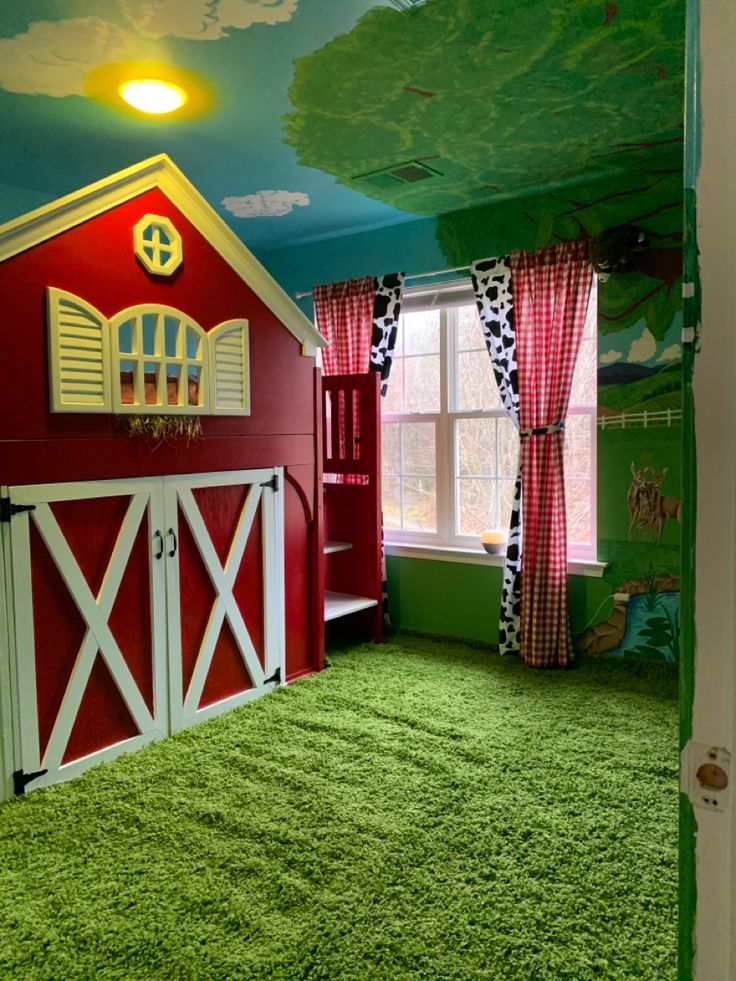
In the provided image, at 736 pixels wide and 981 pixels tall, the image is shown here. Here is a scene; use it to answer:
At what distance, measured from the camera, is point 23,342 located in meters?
2.47

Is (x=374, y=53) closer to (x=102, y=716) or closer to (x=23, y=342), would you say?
(x=23, y=342)

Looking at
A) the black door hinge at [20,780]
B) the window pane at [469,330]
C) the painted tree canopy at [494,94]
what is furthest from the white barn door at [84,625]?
the window pane at [469,330]

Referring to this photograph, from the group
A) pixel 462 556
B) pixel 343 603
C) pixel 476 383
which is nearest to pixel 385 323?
pixel 476 383

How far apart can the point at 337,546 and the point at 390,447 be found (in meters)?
0.79

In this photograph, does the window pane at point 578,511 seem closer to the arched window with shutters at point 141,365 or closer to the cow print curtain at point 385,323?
the cow print curtain at point 385,323

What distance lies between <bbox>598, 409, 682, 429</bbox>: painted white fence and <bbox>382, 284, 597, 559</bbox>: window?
0.19m

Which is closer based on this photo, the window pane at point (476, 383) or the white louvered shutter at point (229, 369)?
the white louvered shutter at point (229, 369)

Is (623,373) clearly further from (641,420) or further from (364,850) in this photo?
(364,850)

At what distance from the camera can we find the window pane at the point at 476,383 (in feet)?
14.0

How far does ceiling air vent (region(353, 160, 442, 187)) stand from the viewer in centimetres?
345

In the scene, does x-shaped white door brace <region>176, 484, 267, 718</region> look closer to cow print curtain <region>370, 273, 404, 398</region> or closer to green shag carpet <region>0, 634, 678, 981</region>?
green shag carpet <region>0, 634, 678, 981</region>

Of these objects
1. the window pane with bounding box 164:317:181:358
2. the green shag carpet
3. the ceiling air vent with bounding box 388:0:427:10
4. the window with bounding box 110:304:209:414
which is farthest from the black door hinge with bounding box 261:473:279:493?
the ceiling air vent with bounding box 388:0:427:10

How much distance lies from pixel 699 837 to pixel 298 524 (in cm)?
310

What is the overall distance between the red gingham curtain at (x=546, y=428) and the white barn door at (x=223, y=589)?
1.32 meters
